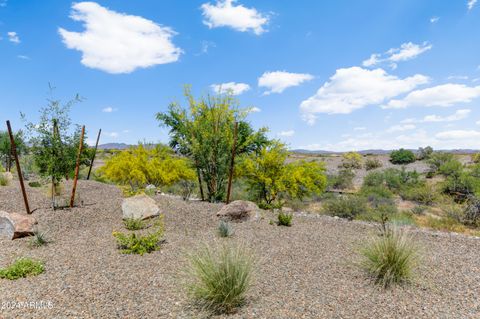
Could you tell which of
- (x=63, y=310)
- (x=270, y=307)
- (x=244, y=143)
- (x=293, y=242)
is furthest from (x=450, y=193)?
(x=63, y=310)

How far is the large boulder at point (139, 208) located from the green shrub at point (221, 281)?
19.3 ft

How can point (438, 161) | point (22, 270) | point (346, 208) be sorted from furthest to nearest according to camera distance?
point (438, 161) → point (346, 208) → point (22, 270)

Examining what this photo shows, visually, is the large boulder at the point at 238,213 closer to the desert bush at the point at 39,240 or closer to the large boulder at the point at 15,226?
the desert bush at the point at 39,240

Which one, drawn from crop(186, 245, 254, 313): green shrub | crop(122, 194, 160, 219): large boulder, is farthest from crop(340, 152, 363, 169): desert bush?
crop(186, 245, 254, 313): green shrub

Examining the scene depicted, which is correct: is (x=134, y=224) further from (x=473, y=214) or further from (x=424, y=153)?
(x=424, y=153)

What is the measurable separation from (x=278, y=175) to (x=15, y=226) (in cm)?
976

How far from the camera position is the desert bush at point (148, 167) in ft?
51.2

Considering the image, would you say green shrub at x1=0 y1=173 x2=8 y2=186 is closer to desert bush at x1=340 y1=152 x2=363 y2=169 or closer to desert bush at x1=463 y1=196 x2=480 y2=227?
desert bush at x1=463 y1=196 x2=480 y2=227

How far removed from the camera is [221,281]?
4945mm

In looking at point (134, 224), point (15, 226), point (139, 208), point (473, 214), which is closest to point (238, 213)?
point (139, 208)

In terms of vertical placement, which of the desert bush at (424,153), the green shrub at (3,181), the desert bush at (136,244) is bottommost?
the desert bush at (136,244)

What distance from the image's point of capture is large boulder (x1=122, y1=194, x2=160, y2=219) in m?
10.6

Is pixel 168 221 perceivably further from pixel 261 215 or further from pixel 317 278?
pixel 317 278

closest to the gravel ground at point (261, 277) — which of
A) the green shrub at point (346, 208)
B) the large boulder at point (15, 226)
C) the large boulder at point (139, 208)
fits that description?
the large boulder at point (15, 226)
